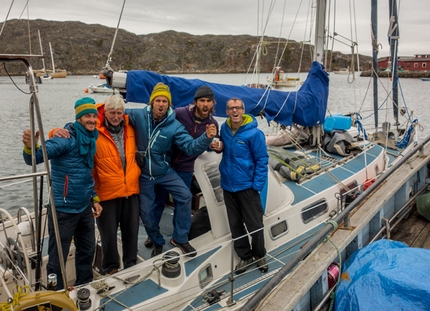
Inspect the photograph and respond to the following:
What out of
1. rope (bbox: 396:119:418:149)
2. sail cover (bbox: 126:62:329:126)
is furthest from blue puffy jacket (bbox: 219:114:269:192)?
rope (bbox: 396:119:418:149)

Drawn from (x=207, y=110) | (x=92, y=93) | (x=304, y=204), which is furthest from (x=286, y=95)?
(x=92, y=93)

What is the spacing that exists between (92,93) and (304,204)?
53.5 meters

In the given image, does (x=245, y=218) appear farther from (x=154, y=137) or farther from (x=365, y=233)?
(x=365, y=233)

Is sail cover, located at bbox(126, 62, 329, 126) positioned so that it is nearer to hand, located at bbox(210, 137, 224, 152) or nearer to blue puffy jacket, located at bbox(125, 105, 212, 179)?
blue puffy jacket, located at bbox(125, 105, 212, 179)

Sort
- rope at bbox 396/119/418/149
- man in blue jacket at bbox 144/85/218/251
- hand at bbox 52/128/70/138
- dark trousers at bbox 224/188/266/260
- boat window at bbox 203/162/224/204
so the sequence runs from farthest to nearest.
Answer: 1. rope at bbox 396/119/418/149
2. boat window at bbox 203/162/224/204
3. man in blue jacket at bbox 144/85/218/251
4. dark trousers at bbox 224/188/266/260
5. hand at bbox 52/128/70/138

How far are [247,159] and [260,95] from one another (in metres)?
2.38

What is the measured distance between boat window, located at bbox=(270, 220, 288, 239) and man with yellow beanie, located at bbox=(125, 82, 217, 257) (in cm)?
135

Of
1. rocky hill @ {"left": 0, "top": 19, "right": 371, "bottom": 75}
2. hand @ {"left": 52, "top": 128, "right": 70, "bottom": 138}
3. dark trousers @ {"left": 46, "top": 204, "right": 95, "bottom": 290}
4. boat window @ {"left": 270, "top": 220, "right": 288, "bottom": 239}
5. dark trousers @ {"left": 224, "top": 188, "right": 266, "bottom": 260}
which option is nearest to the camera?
hand @ {"left": 52, "top": 128, "right": 70, "bottom": 138}

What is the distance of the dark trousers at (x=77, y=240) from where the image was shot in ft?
12.6

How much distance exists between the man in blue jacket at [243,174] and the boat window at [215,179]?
0.27 meters

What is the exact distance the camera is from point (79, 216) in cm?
388

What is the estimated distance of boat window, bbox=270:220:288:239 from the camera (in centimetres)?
524

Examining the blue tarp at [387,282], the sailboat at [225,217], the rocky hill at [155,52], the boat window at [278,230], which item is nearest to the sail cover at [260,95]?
the sailboat at [225,217]

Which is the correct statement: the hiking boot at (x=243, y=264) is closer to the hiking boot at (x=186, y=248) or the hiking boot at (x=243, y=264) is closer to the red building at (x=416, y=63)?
the hiking boot at (x=186, y=248)
